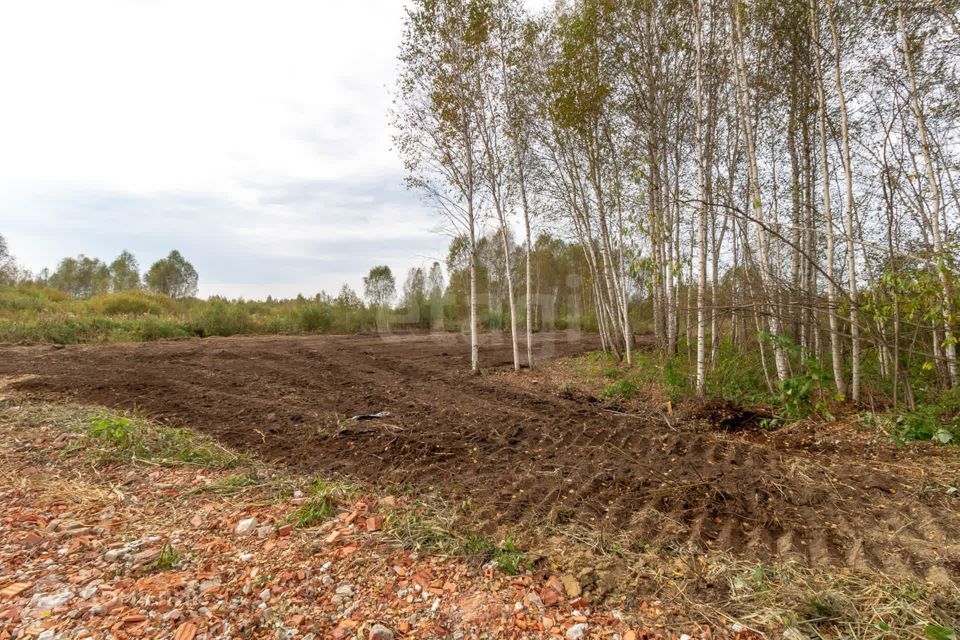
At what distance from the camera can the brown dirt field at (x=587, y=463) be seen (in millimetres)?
2592

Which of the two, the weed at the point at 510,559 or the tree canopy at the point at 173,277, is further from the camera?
the tree canopy at the point at 173,277

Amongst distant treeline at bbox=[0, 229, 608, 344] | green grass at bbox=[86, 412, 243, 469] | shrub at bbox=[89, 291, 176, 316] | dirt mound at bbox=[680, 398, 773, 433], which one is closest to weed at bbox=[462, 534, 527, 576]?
green grass at bbox=[86, 412, 243, 469]

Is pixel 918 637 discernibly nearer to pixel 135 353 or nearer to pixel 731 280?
pixel 731 280

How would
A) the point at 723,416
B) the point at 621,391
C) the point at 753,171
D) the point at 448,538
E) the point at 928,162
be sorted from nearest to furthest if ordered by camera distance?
the point at 448,538
the point at 928,162
the point at 723,416
the point at 753,171
the point at 621,391

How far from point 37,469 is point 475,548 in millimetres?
3809

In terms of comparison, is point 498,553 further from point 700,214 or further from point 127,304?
point 127,304

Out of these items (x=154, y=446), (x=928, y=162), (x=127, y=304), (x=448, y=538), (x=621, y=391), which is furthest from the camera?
(x=127, y=304)

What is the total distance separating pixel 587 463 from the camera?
3752 millimetres

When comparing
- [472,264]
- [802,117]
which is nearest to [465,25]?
[472,264]

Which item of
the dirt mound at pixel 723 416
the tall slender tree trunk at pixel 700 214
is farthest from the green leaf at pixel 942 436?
the tall slender tree trunk at pixel 700 214

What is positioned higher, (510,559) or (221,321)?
(221,321)

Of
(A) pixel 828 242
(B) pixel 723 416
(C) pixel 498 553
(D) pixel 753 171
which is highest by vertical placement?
(D) pixel 753 171

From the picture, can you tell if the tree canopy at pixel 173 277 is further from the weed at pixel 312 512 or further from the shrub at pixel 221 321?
the weed at pixel 312 512

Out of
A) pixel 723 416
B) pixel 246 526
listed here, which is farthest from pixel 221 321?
pixel 723 416
